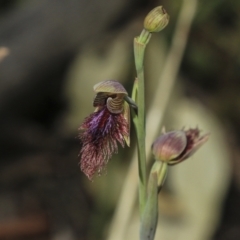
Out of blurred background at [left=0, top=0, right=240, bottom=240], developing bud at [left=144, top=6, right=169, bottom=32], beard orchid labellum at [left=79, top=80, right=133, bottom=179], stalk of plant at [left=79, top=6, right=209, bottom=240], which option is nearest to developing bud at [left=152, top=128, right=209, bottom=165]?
stalk of plant at [left=79, top=6, right=209, bottom=240]

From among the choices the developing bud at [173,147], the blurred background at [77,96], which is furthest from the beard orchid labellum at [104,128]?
the blurred background at [77,96]

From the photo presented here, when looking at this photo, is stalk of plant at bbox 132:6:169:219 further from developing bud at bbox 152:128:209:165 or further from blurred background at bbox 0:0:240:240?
blurred background at bbox 0:0:240:240

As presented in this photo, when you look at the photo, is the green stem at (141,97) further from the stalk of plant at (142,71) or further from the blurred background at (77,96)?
the blurred background at (77,96)

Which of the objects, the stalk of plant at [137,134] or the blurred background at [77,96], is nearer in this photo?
the stalk of plant at [137,134]

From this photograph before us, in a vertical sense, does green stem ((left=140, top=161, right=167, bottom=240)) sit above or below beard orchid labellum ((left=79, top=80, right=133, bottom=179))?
below

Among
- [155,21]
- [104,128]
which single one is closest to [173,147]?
[104,128]

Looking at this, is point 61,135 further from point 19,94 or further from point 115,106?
point 115,106

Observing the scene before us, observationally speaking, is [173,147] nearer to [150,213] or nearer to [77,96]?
[150,213]
